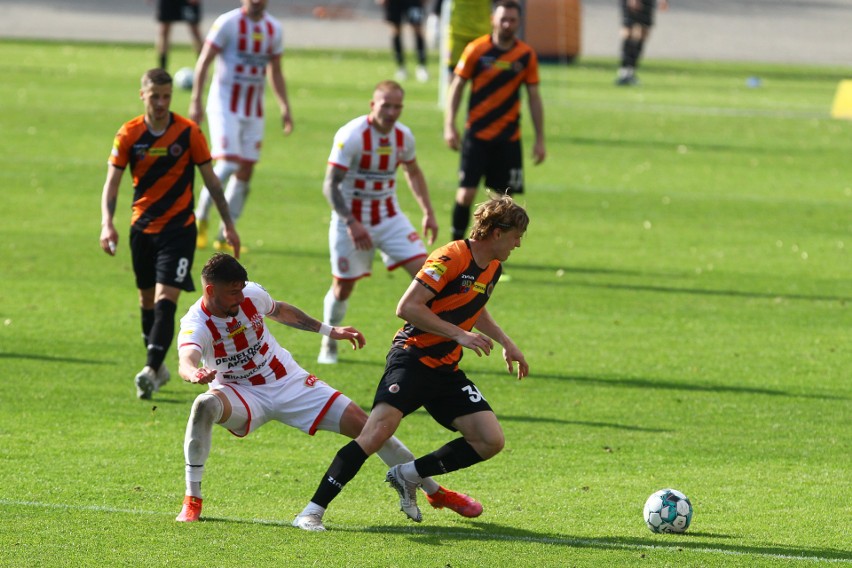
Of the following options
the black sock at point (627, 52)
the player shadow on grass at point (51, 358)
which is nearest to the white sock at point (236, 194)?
the player shadow on grass at point (51, 358)

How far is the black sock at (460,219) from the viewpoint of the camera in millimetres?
13523

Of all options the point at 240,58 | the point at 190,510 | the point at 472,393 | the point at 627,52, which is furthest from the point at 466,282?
the point at 627,52

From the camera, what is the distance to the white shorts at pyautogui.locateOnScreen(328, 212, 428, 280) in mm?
10289

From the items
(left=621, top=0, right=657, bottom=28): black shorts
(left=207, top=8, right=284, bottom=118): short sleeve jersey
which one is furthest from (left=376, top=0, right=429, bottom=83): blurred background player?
(left=207, top=8, right=284, bottom=118): short sleeve jersey

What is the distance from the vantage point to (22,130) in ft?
68.2

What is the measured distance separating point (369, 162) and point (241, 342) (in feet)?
11.1

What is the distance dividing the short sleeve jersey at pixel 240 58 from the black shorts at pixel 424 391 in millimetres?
7373

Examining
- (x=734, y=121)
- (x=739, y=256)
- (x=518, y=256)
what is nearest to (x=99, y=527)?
(x=518, y=256)

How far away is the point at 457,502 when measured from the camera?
23.6 ft

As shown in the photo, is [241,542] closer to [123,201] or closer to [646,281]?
[646,281]

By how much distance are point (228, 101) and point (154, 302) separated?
15.0 ft

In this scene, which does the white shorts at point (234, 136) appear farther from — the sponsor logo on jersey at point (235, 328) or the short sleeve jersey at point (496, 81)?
the sponsor logo on jersey at point (235, 328)

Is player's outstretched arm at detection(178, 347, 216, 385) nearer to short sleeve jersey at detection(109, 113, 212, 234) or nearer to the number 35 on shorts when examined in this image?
the number 35 on shorts

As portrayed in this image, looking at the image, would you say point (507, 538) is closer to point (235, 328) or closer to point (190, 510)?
point (190, 510)
